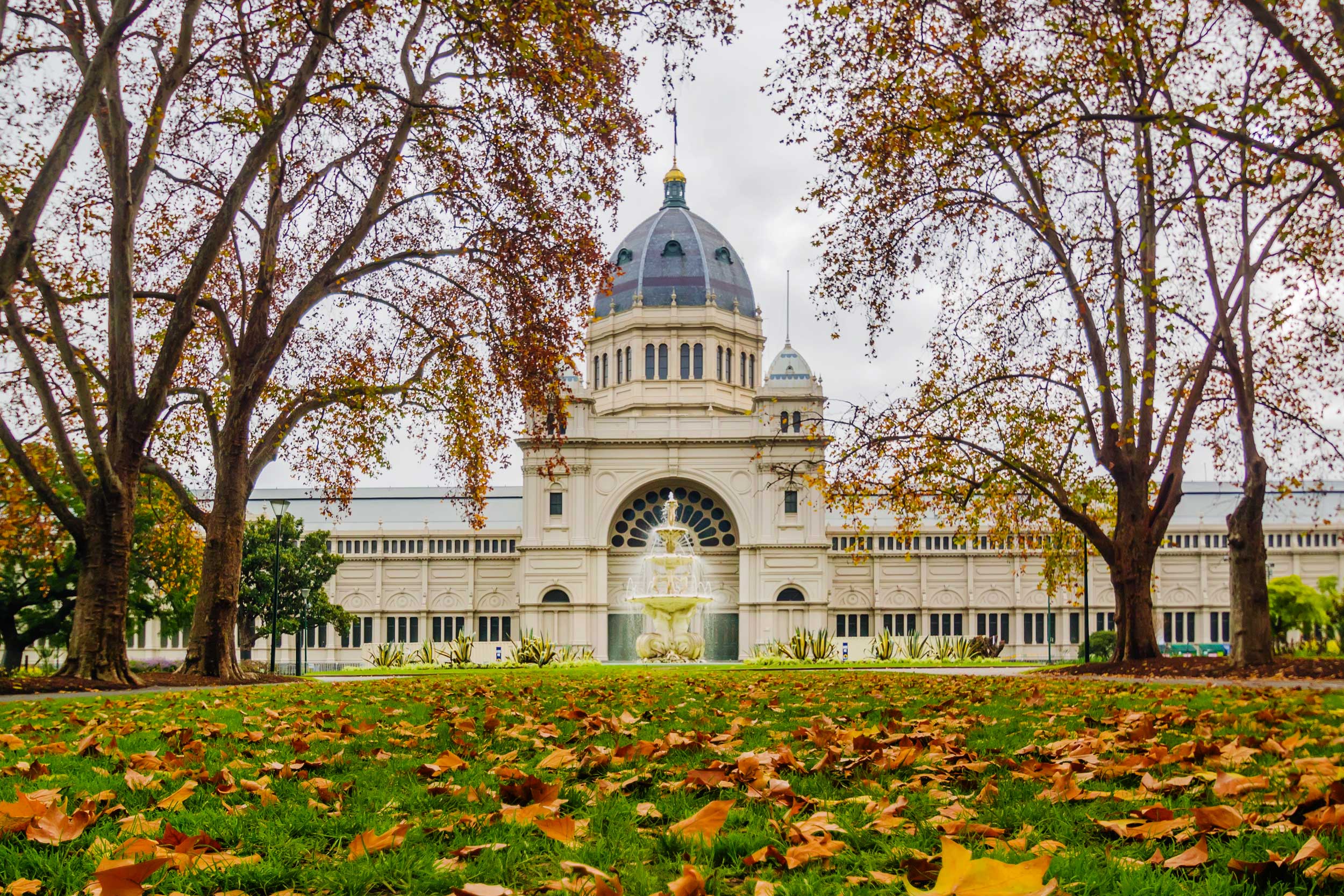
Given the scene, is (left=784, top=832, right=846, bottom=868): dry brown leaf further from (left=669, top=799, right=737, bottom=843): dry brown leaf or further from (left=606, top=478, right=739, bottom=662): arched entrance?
(left=606, top=478, right=739, bottom=662): arched entrance

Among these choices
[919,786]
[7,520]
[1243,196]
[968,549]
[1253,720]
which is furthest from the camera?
[968,549]

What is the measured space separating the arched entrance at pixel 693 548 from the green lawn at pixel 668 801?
55.4 meters

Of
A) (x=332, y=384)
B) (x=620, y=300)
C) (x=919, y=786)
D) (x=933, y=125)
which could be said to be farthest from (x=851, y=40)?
(x=620, y=300)

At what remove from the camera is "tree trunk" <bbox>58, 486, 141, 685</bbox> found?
16.5 m

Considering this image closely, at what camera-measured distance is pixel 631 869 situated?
10.8 ft

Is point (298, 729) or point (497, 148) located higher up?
point (497, 148)

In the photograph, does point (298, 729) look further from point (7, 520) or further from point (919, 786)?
point (7, 520)

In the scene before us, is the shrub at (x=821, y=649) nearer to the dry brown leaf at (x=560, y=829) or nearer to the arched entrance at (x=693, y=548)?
the arched entrance at (x=693, y=548)

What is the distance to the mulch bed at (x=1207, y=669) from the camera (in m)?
16.4

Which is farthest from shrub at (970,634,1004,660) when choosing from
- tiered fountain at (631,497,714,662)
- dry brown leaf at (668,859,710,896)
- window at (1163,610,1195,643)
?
dry brown leaf at (668,859,710,896)

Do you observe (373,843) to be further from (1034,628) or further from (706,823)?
(1034,628)

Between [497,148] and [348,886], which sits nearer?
[348,886]

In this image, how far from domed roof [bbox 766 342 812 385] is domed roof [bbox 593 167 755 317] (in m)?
4.08

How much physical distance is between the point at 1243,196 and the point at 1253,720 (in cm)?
1425
